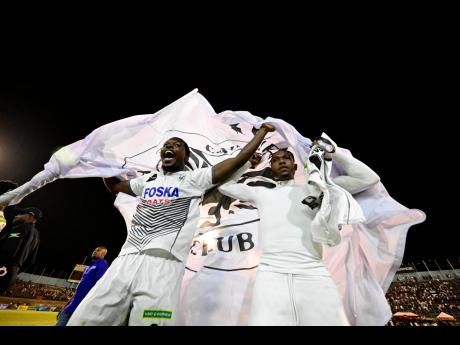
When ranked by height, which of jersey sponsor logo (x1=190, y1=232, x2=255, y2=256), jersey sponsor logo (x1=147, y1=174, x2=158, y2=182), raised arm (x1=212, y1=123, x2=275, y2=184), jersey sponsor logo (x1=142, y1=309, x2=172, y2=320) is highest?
raised arm (x1=212, y1=123, x2=275, y2=184)

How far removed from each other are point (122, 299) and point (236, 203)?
5.34ft

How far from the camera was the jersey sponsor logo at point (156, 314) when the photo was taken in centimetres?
169

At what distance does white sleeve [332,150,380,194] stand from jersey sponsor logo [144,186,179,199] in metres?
1.58

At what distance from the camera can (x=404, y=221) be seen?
98.0 inches

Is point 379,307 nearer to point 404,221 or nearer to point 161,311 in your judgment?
point 404,221

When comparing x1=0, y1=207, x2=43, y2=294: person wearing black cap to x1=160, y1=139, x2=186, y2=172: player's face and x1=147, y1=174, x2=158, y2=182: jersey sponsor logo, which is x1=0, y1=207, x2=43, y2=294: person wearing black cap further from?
x1=160, y1=139, x2=186, y2=172: player's face

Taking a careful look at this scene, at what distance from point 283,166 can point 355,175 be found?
0.71m

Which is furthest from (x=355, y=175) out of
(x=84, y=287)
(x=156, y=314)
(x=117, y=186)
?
(x=84, y=287)

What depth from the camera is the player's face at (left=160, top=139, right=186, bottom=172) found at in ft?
8.40

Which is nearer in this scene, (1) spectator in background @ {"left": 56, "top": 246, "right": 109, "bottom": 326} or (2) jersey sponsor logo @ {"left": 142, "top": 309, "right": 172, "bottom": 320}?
(2) jersey sponsor logo @ {"left": 142, "top": 309, "right": 172, "bottom": 320}

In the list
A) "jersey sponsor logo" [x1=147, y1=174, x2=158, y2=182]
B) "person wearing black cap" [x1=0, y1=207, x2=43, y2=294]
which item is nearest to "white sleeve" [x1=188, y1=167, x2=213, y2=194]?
"jersey sponsor logo" [x1=147, y1=174, x2=158, y2=182]

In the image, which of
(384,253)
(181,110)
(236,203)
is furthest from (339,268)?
(181,110)

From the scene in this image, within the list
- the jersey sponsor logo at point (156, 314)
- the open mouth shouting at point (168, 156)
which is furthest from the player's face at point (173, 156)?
the jersey sponsor logo at point (156, 314)
